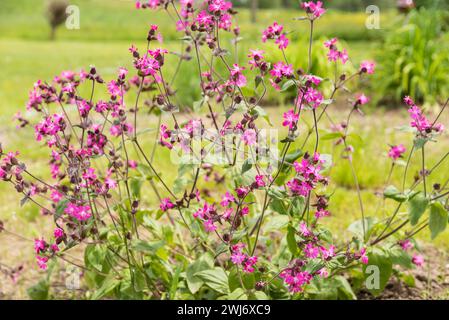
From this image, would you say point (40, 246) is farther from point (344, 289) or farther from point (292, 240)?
point (344, 289)

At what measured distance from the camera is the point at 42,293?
301 centimetres

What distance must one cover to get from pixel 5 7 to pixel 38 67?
19.0 meters

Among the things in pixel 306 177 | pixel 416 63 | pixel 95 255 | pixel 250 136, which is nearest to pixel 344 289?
pixel 306 177

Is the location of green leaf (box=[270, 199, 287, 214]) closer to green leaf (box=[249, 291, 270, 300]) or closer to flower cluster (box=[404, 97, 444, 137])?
green leaf (box=[249, 291, 270, 300])

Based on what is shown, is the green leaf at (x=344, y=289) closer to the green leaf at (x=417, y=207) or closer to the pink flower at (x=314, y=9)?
the green leaf at (x=417, y=207)

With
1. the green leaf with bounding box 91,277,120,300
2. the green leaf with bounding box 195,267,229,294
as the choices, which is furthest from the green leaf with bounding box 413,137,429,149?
the green leaf with bounding box 91,277,120,300

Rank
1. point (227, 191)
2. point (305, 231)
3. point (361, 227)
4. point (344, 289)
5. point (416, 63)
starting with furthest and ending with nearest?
point (416, 63) → point (361, 227) → point (344, 289) → point (227, 191) → point (305, 231)

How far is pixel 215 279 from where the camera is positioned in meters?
2.52

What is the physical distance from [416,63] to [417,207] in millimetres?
5023

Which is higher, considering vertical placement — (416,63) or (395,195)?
(416,63)

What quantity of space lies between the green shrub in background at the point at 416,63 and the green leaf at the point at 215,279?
4904 millimetres

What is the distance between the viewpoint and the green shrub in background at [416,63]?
6879 mm
